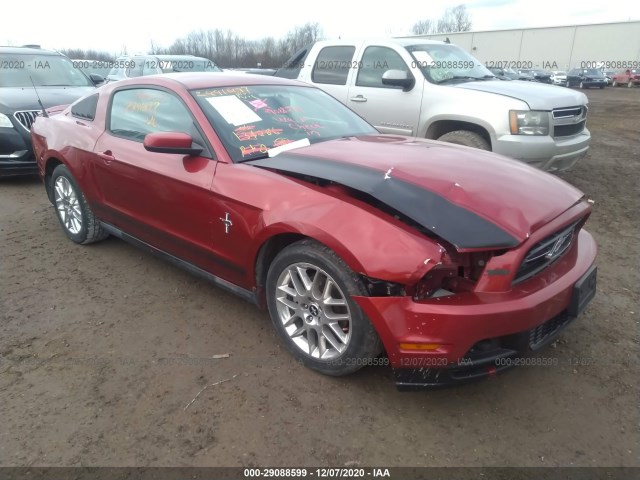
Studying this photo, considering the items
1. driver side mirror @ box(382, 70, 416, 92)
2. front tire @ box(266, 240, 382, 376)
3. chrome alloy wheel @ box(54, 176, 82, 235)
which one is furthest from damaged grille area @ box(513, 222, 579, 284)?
chrome alloy wheel @ box(54, 176, 82, 235)

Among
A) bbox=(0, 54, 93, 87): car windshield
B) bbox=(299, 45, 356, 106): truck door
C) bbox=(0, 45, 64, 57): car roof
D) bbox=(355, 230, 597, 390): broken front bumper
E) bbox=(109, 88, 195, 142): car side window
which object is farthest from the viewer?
bbox=(0, 45, 64, 57): car roof

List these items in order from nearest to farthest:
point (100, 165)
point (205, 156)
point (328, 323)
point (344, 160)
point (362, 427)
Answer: point (362, 427) → point (328, 323) → point (344, 160) → point (205, 156) → point (100, 165)

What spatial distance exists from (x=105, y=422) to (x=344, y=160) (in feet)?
6.03

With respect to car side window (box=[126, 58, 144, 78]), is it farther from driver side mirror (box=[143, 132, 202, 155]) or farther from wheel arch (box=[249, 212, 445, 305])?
wheel arch (box=[249, 212, 445, 305])

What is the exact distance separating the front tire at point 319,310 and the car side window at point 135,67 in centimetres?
1108

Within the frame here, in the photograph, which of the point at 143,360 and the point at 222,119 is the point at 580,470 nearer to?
the point at 143,360

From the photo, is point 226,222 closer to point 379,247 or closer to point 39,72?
point 379,247

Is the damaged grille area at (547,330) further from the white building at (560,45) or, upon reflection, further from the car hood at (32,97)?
the white building at (560,45)

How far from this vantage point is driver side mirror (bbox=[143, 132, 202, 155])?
2.81 meters

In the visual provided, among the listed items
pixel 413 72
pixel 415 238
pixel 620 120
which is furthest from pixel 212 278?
pixel 620 120

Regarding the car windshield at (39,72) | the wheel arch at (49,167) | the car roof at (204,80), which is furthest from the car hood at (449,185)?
the car windshield at (39,72)

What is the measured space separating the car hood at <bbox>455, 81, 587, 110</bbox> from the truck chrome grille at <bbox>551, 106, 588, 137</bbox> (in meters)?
0.06

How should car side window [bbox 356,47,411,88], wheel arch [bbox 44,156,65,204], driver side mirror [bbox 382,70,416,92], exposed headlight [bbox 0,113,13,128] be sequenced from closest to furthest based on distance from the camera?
wheel arch [bbox 44,156,65,204], driver side mirror [bbox 382,70,416,92], car side window [bbox 356,47,411,88], exposed headlight [bbox 0,113,13,128]

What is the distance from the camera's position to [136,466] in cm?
204
